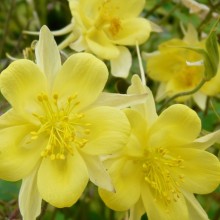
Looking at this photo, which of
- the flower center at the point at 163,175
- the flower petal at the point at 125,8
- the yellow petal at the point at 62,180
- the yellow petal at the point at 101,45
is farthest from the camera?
the flower petal at the point at 125,8

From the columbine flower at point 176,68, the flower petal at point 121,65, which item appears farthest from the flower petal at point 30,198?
the columbine flower at point 176,68

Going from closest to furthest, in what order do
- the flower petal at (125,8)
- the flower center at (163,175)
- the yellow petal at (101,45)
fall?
1. the flower center at (163,175)
2. the yellow petal at (101,45)
3. the flower petal at (125,8)

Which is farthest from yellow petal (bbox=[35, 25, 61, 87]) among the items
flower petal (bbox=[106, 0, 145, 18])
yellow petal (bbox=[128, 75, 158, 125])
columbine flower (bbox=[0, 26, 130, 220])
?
flower petal (bbox=[106, 0, 145, 18])

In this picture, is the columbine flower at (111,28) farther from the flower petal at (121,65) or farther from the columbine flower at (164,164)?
the columbine flower at (164,164)

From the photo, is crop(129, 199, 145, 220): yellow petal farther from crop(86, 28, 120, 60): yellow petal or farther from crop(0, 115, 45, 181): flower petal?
crop(86, 28, 120, 60): yellow petal

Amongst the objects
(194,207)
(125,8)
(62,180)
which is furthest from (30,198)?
(125,8)

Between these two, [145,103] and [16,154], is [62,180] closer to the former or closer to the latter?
[16,154]

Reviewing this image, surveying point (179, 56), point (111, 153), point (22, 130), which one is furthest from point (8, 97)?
point (179, 56)

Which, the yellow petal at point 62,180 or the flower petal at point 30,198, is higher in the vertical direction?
the yellow petal at point 62,180
